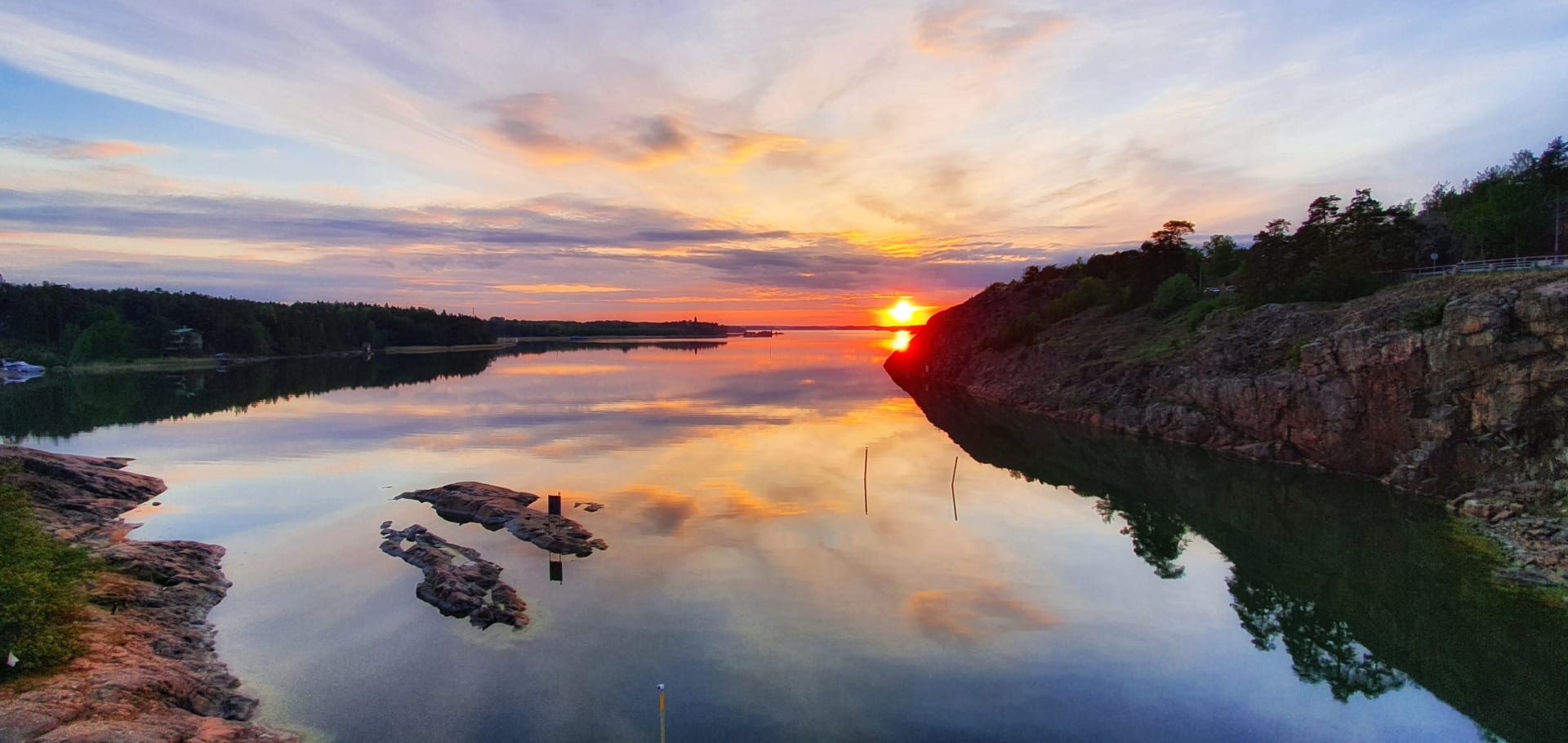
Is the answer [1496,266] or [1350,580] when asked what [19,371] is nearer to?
[1350,580]

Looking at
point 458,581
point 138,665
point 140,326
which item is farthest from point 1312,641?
point 140,326

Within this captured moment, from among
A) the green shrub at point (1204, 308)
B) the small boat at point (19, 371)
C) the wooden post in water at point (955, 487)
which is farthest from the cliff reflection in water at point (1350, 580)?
the small boat at point (19, 371)

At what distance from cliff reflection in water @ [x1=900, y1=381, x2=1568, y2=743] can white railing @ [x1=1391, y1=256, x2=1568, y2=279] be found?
15844mm

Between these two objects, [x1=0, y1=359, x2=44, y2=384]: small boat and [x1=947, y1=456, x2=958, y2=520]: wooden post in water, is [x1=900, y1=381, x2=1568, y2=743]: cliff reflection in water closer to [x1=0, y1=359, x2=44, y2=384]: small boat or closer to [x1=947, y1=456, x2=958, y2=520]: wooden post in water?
[x1=947, y1=456, x2=958, y2=520]: wooden post in water

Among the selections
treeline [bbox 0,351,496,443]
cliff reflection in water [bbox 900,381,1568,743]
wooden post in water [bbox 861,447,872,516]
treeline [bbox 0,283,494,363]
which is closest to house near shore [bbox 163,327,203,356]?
treeline [bbox 0,283,494,363]

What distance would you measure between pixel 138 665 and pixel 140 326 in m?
155

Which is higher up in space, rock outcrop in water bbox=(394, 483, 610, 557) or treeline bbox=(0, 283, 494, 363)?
treeline bbox=(0, 283, 494, 363)

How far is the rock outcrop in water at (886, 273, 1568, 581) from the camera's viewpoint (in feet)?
100

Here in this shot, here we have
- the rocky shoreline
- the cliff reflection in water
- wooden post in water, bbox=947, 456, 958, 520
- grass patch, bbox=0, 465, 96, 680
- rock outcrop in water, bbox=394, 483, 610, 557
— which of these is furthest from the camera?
wooden post in water, bbox=947, 456, 958, 520

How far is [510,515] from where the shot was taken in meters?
30.6

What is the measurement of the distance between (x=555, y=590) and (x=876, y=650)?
34.1 ft

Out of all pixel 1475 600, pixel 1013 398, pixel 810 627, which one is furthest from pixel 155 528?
pixel 1013 398


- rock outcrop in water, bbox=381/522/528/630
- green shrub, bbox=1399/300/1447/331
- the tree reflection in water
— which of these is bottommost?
the tree reflection in water

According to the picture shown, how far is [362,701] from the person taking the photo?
1623 centimetres
